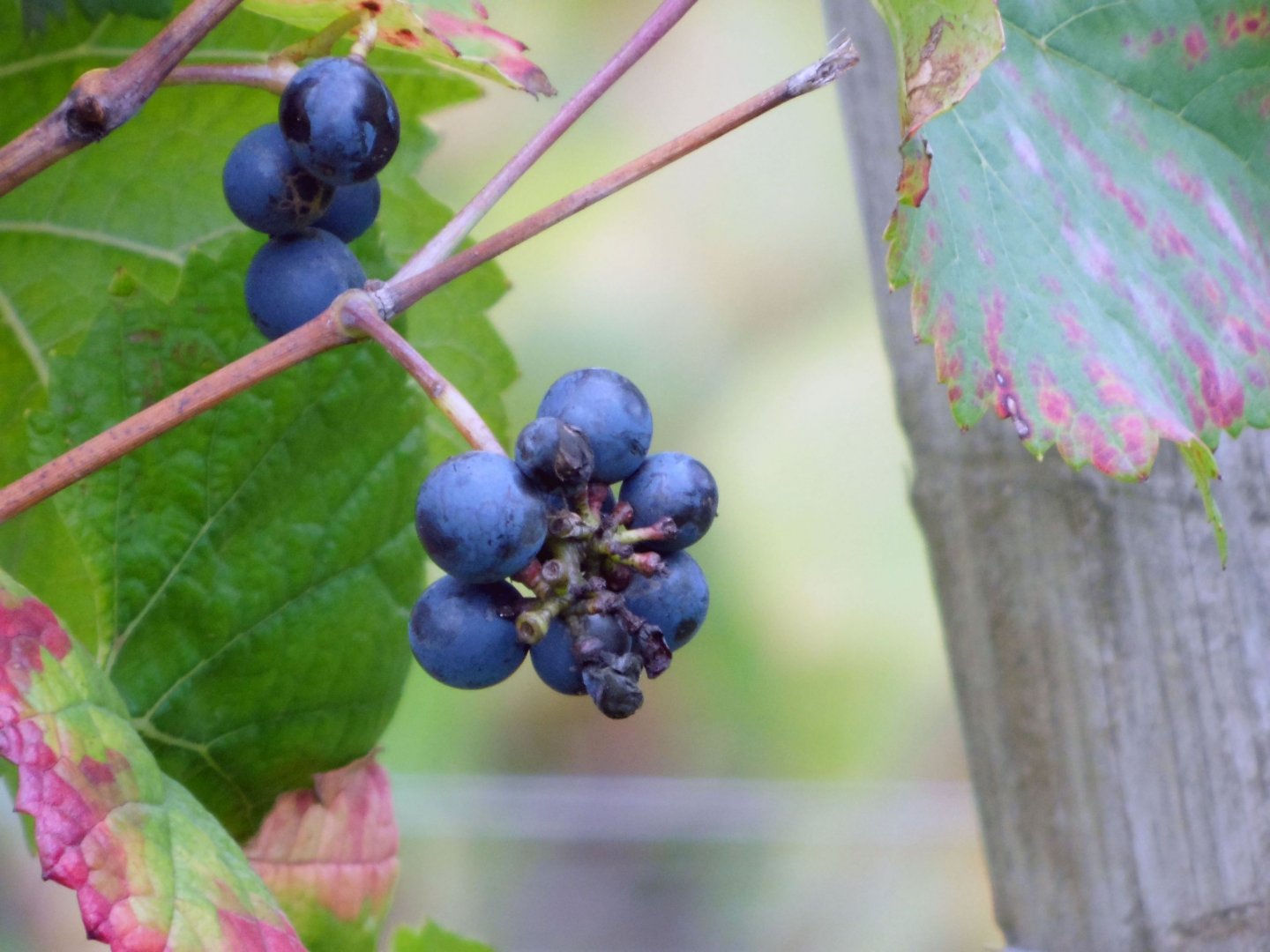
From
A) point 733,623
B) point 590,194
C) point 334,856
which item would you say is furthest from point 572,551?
point 733,623

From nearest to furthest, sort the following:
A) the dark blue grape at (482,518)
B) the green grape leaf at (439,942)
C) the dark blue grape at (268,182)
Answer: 1. the dark blue grape at (482,518)
2. the dark blue grape at (268,182)
3. the green grape leaf at (439,942)

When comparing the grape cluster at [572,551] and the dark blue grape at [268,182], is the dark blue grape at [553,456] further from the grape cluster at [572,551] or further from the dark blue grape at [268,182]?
the dark blue grape at [268,182]

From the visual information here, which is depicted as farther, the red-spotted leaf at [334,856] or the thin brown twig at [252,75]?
the red-spotted leaf at [334,856]

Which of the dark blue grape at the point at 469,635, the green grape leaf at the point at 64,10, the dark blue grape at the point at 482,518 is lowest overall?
the dark blue grape at the point at 469,635

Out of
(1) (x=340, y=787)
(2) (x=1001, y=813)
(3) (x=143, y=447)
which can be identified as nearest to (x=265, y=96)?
(3) (x=143, y=447)

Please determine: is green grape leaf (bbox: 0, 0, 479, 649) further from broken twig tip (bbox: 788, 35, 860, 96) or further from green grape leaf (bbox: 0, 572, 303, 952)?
broken twig tip (bbox: 788, 35, 860, 96)

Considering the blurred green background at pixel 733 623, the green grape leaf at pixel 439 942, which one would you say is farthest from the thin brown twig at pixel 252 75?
the blurred green background at pixel 733 623
